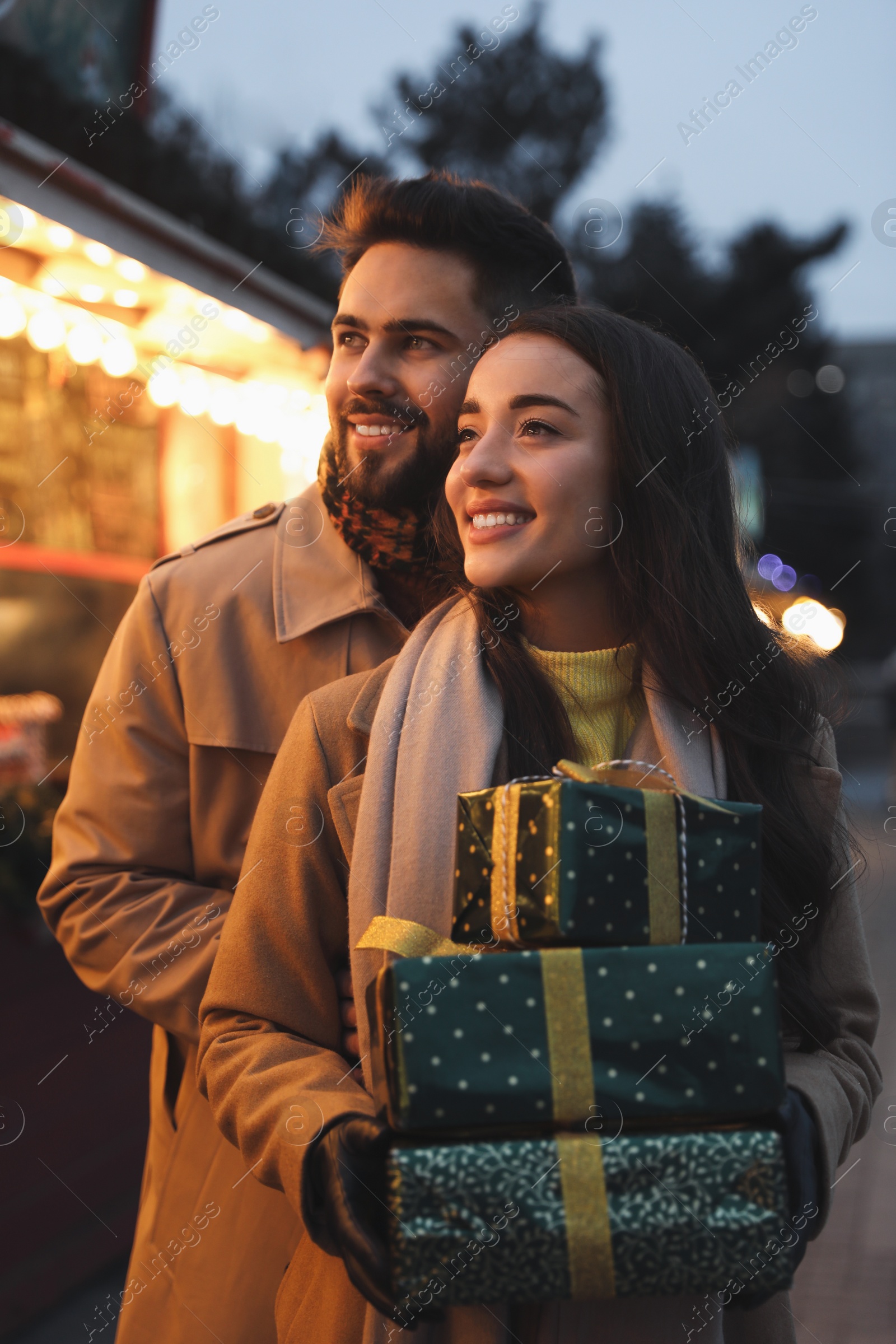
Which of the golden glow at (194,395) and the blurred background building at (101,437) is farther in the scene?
the golden glow at (194,395)

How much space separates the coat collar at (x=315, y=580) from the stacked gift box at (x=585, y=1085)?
38.5 inches

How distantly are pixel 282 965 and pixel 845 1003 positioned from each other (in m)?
0.94

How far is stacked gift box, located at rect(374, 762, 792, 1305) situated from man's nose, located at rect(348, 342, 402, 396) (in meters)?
1.18

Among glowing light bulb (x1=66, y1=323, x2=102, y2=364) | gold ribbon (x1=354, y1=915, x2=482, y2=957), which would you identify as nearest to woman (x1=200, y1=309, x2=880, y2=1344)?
gold ribbon (x1=354, y1=915, x2=482, y2=957)

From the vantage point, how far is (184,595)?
226cm

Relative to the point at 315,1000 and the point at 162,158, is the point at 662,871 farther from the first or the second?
the point at 162,158

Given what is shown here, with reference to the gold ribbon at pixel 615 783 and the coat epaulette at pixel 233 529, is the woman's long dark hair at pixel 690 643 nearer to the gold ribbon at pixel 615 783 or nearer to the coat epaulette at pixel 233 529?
the gold ribbon at pixel 615 783

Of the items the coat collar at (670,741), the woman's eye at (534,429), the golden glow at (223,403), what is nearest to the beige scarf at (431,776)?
the coat collar at (670,741)

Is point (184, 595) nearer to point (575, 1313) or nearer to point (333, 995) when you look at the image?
point (333, 995)

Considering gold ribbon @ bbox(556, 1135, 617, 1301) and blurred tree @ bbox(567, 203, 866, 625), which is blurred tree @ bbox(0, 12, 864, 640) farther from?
gold ribbon @ bbox(556, 1135, 617, 1301)

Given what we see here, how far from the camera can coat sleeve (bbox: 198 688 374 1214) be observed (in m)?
1.58

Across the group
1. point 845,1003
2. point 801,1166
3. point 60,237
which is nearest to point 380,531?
point 845,1003

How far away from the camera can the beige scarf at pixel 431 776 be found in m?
1.61

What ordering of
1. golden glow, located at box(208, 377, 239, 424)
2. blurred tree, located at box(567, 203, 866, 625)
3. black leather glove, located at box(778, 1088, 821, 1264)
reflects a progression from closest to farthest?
black leather glove, located at box(778, 1088, 821, 1264)
golden glow, located at box(208, 377, 239, 424)
blurred tree, located at box(567, 203, 866, 625)
